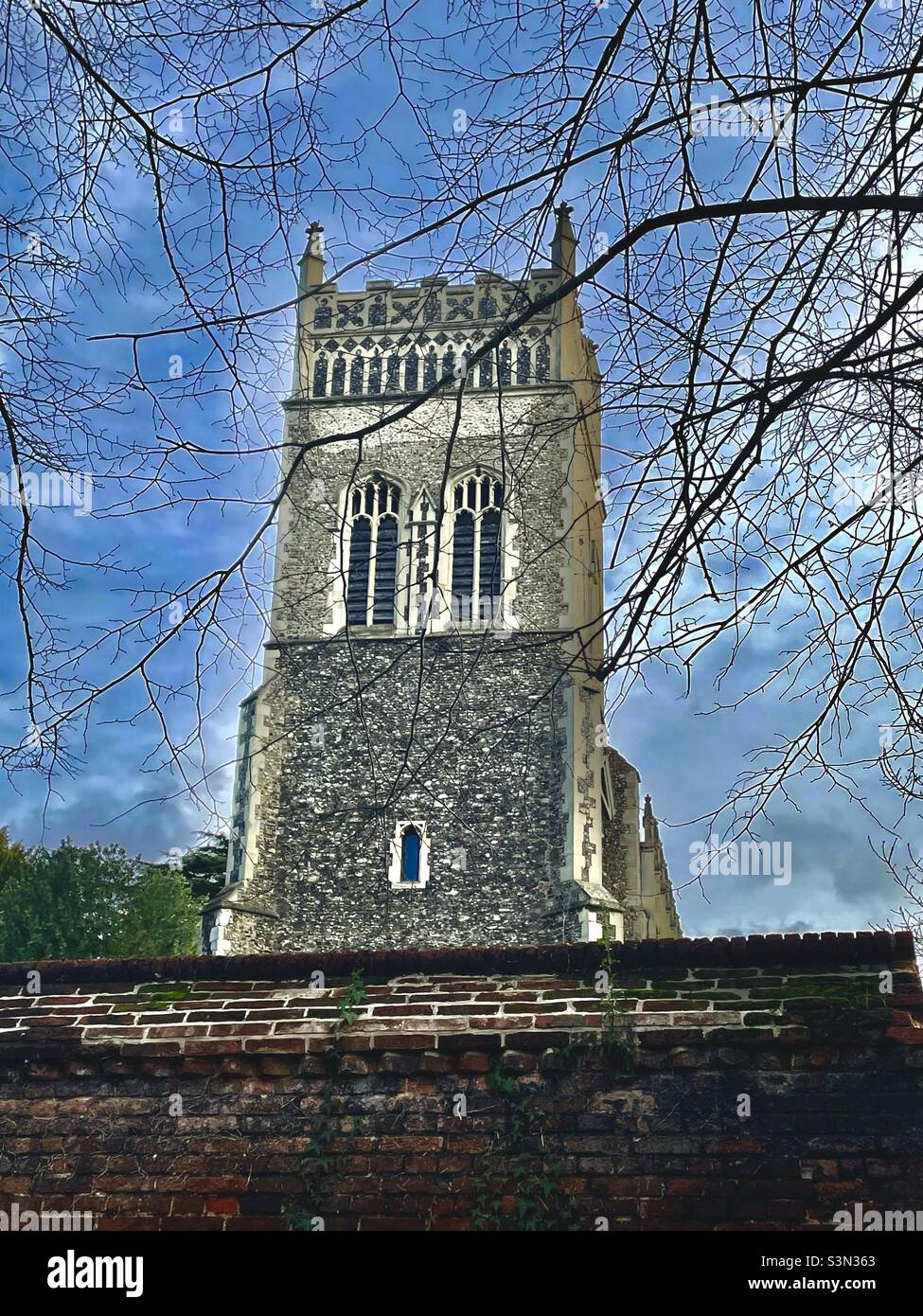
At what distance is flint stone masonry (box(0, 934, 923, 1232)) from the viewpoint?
475cm

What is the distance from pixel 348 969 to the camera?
555 centimetres

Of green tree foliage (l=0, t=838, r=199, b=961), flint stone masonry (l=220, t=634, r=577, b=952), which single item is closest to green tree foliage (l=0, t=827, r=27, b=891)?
green tree foliage (l=0, t=838, r=199, b=961)

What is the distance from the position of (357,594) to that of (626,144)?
18.8 meters

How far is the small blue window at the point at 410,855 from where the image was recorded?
20.5 m

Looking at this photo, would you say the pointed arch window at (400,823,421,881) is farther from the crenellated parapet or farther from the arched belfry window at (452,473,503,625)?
the crenellated parapet

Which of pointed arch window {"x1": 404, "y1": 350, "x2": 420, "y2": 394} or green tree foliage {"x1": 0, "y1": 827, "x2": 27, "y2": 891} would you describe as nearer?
pointed arch window {"x1": 404, "y1": 350, "x2": 420, "y2": 394}

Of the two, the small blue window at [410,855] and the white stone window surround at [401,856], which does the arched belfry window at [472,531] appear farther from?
the small blue window at [410,855]

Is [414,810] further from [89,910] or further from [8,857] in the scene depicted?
[8,857]

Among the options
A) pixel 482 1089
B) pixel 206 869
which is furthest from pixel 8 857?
pixel 482 1089

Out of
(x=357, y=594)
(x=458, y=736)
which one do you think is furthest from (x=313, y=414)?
(x=458, y=736)

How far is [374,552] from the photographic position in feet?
73.9

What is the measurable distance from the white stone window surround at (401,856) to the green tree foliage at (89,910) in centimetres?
561

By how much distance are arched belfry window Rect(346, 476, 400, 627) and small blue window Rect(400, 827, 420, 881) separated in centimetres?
342
